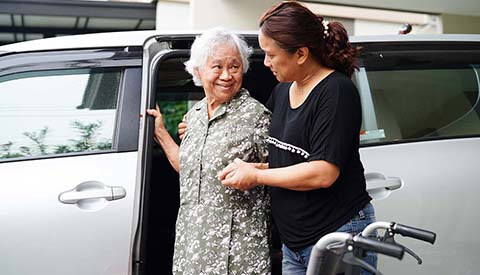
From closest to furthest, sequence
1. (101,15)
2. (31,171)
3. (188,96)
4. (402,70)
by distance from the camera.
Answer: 1. (31,171)
2. (402,70)
3. (188,96)
4. (101,15)

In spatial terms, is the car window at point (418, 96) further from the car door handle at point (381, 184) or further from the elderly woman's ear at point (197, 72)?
the elderly woman's ear at point (197, 72)

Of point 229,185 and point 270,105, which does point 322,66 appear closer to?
point 270,105

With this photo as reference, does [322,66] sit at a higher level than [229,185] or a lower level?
higher

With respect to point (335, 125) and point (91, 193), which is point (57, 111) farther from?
point (335, 125)

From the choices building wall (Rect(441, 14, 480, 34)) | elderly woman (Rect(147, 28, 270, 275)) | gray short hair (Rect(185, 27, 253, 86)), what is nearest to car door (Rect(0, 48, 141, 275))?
elderly woman (Rect(147, 28, 270, 275))

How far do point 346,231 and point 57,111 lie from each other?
1.43m

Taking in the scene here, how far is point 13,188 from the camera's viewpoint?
2814 millimetres

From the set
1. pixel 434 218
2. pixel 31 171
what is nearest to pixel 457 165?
pixel 434 218

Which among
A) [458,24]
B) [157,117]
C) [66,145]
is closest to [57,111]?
[66,145]

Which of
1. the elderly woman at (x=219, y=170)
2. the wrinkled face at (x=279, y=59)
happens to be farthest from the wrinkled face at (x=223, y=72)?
the wrinkled face at (x=279, y=59)

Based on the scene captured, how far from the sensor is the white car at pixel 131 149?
9.12 feet

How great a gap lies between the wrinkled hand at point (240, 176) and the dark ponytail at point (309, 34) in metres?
0.43

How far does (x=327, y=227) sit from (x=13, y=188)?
4.41ft

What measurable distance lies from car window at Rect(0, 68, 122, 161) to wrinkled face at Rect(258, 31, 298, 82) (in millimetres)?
916
